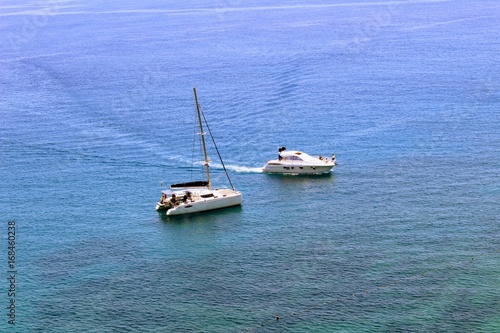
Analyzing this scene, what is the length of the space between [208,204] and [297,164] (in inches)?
643

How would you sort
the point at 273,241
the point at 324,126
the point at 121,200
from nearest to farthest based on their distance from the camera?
the point at 273,241
the point at 121,200
the point at 324,126

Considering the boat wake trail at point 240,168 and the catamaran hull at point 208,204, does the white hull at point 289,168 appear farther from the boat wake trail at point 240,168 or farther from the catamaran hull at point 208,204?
the catamaran hull at point 208,204

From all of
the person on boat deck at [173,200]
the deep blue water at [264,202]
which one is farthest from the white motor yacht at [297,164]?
the person on boat deck at [173,200]

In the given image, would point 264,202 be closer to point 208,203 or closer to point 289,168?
point 208,203

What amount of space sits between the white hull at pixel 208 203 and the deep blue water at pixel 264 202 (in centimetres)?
99

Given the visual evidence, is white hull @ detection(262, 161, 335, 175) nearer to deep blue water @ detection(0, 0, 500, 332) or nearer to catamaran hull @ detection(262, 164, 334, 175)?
catamaran hull @ detection(262, 164, 334, 175)

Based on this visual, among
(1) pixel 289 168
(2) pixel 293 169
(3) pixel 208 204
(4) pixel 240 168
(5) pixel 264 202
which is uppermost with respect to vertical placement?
(4) pixel 240 168

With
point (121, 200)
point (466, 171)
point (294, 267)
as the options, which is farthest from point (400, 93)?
Result: point (294, 267)

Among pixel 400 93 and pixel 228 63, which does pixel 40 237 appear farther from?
pixel 228 63

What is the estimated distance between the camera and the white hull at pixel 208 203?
102 meters

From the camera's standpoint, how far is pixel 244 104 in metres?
146

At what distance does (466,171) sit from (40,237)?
50825mm

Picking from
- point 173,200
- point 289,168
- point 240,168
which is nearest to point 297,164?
point 289,168

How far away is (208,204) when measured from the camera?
337 ft
